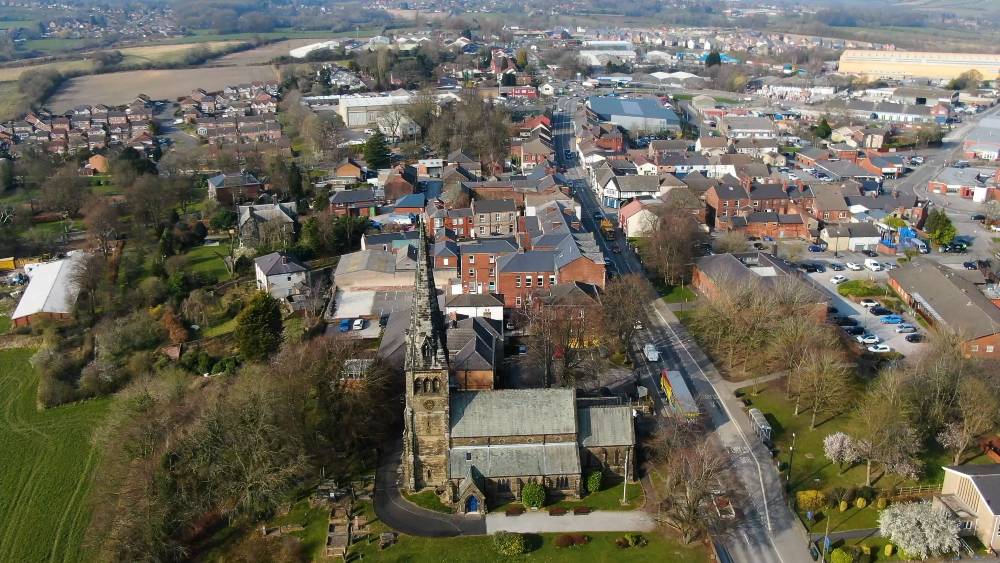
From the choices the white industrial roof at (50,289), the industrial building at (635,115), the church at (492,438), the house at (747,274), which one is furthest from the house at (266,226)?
the industrial building at (635,115)

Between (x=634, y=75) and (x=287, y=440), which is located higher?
(x=287, y=440)

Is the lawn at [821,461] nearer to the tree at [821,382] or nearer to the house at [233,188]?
the tree at [821,382]

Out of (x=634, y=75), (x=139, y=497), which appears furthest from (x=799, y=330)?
(x=634, y=75)

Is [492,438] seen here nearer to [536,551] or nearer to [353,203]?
[536,551]

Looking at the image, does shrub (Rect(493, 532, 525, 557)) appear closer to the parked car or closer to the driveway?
the driveway

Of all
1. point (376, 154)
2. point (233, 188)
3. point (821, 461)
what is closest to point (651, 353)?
point (821, 461)

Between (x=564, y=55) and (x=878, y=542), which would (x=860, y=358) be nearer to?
(x=878, y=542)
